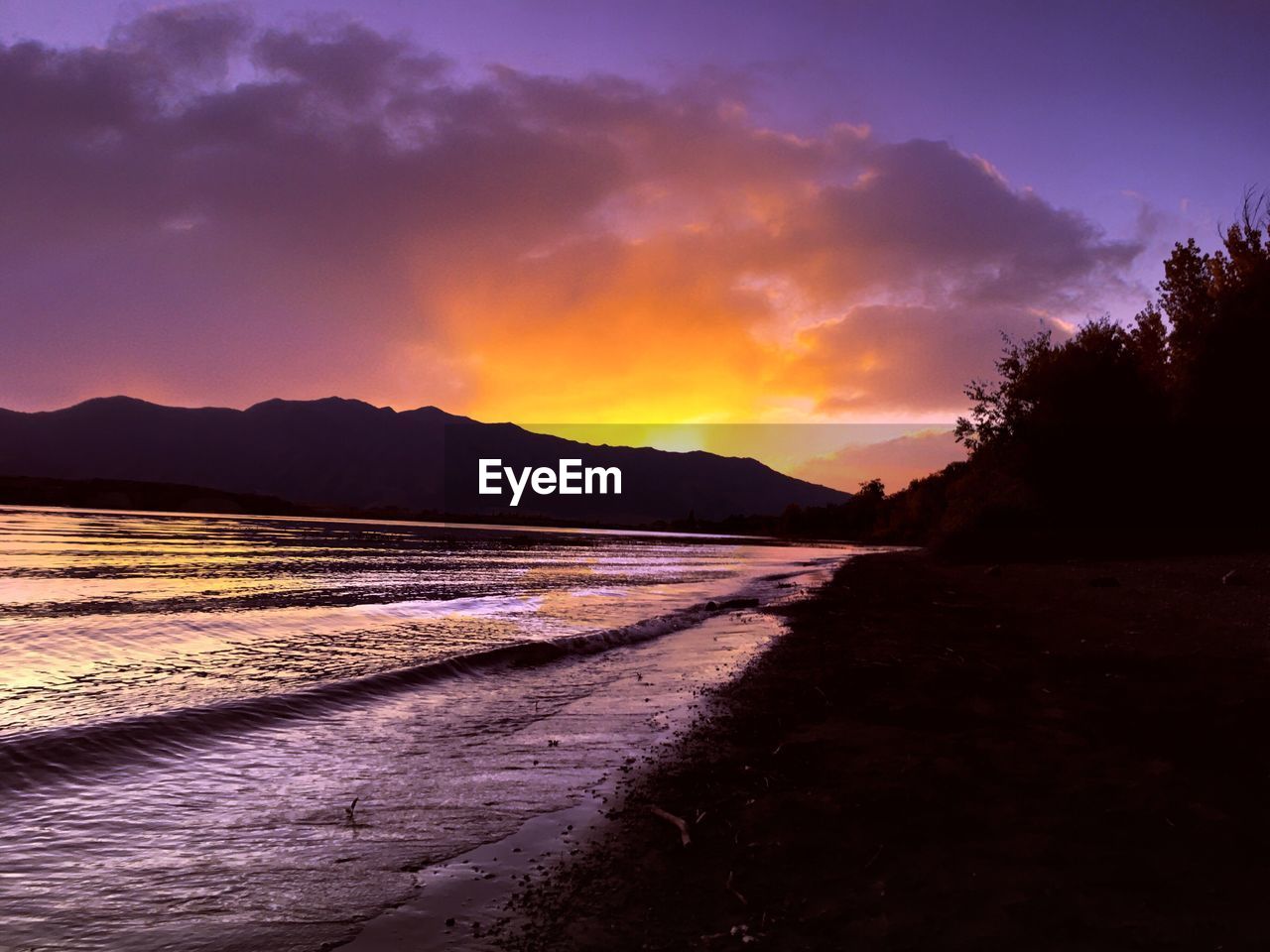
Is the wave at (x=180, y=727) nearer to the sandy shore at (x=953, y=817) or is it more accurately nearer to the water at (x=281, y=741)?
the water at (x=281, y=741)

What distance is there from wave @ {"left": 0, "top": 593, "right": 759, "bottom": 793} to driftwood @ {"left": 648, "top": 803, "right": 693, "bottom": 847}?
5.20 m

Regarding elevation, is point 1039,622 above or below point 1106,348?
below

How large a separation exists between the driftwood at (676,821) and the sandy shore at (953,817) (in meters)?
0.06

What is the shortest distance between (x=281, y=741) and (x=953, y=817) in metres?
6.77

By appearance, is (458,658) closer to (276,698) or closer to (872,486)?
(276,698)

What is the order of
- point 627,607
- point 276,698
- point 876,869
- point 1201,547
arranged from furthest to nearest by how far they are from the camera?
point 1201,547
point 627,607
point 276,698
point 876,869

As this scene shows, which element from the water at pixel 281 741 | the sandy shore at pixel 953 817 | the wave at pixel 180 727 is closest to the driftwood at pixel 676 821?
the sandy shore at pixel 953 817

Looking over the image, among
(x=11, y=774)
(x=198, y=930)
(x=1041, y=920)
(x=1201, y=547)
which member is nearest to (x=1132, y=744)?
(x=1041, y=920)

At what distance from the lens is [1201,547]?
97.8 feet

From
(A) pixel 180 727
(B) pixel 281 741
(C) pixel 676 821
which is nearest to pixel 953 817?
(C) pixel 676 821

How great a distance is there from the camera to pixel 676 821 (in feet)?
16.3

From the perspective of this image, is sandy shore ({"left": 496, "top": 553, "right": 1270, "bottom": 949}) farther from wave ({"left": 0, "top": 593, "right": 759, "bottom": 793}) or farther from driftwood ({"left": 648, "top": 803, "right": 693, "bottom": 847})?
wave ({"left": 0, "top": 593, "right": 759, "bottom": 793})

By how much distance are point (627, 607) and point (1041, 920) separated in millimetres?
17690

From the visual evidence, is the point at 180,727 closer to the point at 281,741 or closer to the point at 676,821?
the point at 281,741
